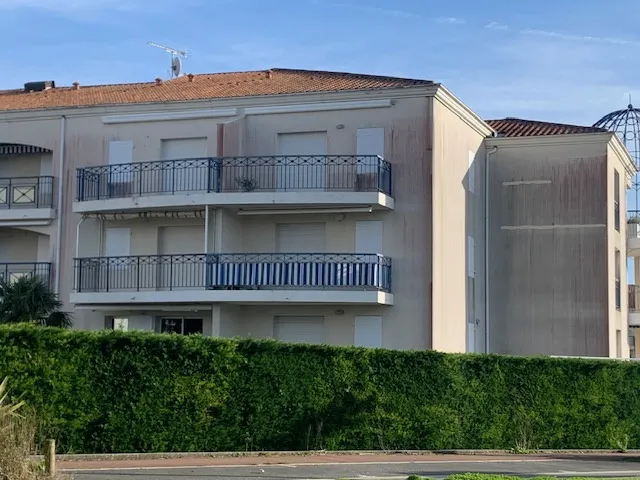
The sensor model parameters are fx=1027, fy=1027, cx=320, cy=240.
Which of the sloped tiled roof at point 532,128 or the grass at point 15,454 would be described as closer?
the grass at point 15,454

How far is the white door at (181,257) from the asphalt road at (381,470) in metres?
10.8

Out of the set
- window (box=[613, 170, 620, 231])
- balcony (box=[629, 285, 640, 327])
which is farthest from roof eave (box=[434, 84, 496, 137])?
balcony (box=[629, 285, 640, 327])

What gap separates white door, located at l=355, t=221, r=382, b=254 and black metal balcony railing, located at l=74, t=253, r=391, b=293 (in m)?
0.58

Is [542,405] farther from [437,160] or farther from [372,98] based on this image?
[372,98]

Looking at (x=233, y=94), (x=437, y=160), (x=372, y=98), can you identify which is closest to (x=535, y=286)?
(x=437, y=160)

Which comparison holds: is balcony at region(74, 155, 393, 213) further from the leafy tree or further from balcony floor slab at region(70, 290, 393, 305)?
the leafy tree

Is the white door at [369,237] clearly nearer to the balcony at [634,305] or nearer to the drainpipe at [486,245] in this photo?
the drainpipe at [486,245]

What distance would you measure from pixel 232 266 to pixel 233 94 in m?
5.82

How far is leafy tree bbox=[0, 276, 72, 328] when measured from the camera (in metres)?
26.3

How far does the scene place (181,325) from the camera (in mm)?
30719

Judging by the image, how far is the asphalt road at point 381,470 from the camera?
16453 mm

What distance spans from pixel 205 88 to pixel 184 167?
3.74 m

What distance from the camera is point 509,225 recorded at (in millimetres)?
34031

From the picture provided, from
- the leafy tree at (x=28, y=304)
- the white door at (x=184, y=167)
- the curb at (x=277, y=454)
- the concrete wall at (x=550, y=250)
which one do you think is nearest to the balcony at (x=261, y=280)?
the white door at (x=184, y=167)
